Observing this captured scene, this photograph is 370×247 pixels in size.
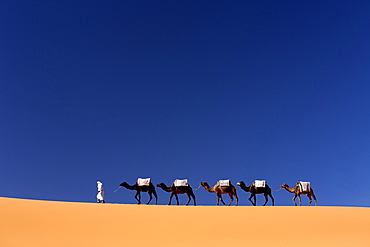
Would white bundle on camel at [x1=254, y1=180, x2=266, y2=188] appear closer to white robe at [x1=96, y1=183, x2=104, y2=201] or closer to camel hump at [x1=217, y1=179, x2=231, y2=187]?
camel hump at [x1=217, y1=179, x2=231, y2=187]

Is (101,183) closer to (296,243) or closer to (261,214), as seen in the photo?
(261,214)

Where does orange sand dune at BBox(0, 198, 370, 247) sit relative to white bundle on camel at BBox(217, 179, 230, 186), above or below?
below

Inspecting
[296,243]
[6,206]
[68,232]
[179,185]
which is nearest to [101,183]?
[179,185]

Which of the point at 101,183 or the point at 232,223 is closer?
the point at 232,223

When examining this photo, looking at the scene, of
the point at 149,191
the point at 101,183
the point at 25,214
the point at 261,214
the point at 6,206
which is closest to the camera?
the point at 25,214

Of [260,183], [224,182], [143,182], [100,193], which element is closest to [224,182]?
[224,182]

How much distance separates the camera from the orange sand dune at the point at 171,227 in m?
12.1

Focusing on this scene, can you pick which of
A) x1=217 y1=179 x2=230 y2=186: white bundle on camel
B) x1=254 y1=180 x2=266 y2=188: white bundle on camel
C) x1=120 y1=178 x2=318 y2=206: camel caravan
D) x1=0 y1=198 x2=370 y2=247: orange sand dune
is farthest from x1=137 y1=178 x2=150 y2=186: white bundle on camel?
x1=254 y1=180 x2=266 y2=188: white bundle on camel

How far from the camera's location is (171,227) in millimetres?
14008

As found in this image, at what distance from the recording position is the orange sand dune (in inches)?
478

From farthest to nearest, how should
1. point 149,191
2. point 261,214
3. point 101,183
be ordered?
1. point 149,191
2. point 101,183
3. point 261,214

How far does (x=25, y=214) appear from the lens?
563 inches

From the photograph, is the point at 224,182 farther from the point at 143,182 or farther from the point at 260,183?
the point at 143,182

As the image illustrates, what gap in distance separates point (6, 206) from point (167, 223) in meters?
6.07
